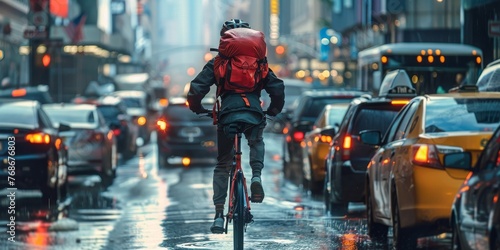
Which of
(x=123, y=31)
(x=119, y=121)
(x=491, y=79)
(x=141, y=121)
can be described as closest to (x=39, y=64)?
(x=141, y=121)

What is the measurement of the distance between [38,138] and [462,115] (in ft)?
26.2

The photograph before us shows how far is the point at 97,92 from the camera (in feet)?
201

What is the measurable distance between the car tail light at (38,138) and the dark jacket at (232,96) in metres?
7.15

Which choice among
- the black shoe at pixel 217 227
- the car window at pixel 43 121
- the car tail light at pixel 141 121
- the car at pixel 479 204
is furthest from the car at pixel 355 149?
the car tail light at pixel 141 121

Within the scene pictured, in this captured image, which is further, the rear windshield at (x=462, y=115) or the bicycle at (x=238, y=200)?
the rear windshield at (x=462, y=115)

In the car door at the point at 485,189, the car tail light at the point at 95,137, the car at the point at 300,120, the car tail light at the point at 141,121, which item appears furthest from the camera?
the car tail light at the point at 141,121

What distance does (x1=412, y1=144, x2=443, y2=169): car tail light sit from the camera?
9.76 m

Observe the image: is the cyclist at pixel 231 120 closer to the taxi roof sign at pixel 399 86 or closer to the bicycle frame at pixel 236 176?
the bicycle frame at pixel 236 176

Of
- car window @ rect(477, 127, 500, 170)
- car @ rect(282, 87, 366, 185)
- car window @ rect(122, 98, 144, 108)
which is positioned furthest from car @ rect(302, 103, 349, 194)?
car window @ rect(122, 98, 144, 108)

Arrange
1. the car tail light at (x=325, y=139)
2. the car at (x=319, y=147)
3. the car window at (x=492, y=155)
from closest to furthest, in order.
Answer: the car window at (x=492, y=155)
the car tail light at (x=325, y=139)
the car at (x=319, y=147)

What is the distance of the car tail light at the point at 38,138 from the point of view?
1720 cm

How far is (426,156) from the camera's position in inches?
388

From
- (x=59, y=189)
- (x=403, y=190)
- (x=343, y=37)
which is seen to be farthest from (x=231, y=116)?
(x=343, y=37)

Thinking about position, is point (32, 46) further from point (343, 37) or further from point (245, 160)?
point (343, 37)
